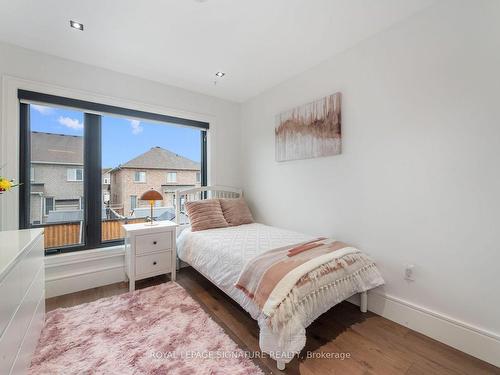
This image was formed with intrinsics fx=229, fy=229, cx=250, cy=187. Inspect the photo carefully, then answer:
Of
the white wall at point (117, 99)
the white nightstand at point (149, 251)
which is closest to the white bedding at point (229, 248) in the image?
the white nightstand at point (149, 251)

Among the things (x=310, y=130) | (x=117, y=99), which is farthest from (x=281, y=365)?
(x=117, y=99)

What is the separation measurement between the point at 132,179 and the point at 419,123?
9.89ft

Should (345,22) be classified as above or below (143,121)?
above

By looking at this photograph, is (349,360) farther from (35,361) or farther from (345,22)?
(345,22)

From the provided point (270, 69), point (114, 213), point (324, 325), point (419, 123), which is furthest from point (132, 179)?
point (419, 123)

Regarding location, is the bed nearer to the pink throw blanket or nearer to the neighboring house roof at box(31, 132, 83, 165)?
the pink throw blanket

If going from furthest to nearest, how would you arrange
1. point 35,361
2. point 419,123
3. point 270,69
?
point 270,69
point 419,123
point 35,361

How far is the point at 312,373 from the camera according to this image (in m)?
1.36

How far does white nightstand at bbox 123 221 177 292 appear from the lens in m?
2.37

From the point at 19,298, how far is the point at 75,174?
1665mm

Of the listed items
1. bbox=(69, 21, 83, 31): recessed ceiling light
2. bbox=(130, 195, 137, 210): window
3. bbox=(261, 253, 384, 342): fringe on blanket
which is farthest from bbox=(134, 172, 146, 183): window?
bbox=(261, 253, 384, 342): fringe on blanket

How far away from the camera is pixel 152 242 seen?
8.16 feet

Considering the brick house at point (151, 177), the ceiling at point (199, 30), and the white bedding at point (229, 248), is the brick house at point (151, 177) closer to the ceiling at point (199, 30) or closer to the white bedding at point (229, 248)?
the white bedding at point (229, 248)

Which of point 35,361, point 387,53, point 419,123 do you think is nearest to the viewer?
point 35,361
